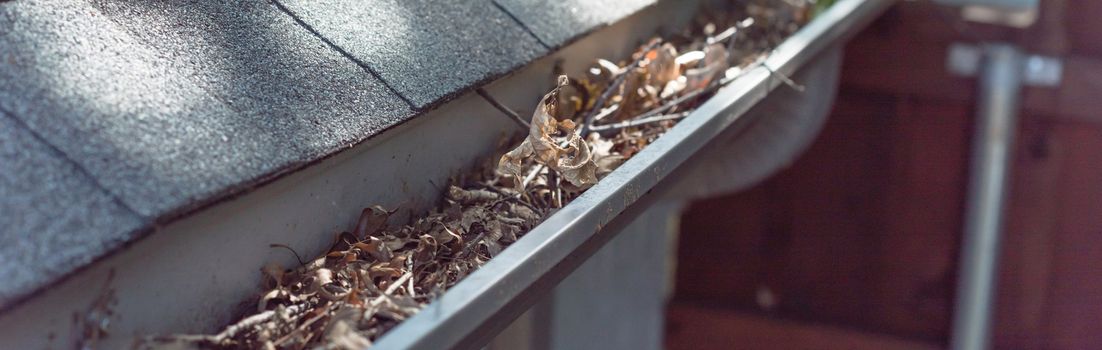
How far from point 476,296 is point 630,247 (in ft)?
5.37

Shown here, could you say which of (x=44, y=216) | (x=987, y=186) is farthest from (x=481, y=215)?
(x=987, y=186)

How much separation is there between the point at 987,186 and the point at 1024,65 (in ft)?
1.44

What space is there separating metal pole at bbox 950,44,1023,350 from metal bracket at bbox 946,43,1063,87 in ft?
0.10

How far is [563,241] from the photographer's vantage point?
1262mm

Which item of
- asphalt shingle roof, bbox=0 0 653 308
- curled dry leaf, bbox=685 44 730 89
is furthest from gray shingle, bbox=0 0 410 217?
curled dry leaf, bbox=685 44 730 89

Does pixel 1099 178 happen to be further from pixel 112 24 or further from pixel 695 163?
pixel 112 24

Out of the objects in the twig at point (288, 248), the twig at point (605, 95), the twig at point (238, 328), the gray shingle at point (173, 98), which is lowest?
the twig at point (238, 328)

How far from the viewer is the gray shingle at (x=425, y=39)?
1.48 meters

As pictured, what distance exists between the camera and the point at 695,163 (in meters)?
1.89

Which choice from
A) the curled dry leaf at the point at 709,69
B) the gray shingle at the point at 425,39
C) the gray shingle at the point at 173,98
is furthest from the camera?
the curled dry leaf at the point at 709,69

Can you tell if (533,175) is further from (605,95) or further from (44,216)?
(44,216)

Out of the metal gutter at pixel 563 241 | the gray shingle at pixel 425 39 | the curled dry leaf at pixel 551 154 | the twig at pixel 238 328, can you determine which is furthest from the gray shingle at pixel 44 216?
the curled dry leaf at pixel 551 154

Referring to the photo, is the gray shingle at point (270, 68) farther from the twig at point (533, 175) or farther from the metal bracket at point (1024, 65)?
the metal bracket at point (1024, 65)

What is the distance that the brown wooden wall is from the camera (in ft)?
A: 12.7
